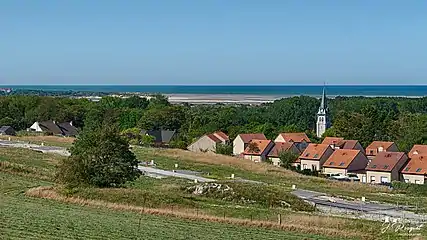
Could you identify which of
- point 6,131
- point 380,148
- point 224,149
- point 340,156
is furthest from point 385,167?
point 6,131

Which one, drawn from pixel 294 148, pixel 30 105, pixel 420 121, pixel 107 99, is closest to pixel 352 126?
pixel 420 121

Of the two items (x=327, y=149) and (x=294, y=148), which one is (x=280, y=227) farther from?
(x=294, y=148)

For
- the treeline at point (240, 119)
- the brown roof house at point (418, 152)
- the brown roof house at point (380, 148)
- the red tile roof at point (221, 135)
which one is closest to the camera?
the brown roof house at point (418, 152)

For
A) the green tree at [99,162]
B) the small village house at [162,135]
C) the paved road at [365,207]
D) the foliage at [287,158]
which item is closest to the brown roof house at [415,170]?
the foliage at [287,158]

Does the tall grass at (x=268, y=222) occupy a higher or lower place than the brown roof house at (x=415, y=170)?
higher

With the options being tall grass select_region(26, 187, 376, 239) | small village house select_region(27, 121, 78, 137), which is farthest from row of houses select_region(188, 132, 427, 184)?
tall grass select_region(26, 187, 376, 239)

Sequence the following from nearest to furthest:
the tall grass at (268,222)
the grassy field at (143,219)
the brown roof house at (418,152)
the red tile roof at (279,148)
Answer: the grassy field at (143,219)
the tall grass at (268,222)
the brown roof house at (418,152)
the red tile roof at (279,148)

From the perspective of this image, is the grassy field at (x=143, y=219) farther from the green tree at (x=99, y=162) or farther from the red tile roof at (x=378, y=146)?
the red tile roof at (x=378, y=146)
